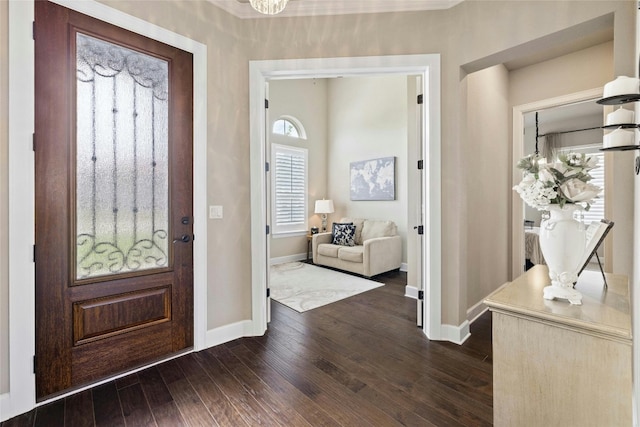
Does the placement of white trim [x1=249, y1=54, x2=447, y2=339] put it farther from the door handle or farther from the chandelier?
the chandelier

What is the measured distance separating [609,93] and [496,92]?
2888 millimetres

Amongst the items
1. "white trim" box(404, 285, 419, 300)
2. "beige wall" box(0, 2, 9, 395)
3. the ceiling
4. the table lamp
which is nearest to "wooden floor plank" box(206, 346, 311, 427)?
"beige wall" box(0, 2, 9, 395)

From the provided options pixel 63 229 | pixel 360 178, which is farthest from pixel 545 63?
pixel 63 229

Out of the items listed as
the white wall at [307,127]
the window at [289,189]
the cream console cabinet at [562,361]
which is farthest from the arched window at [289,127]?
the cream console cabinet at [562,361]

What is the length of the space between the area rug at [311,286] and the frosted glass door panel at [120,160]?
5.86ft

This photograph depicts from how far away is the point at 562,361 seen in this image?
1.08 m

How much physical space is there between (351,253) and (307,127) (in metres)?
3.14

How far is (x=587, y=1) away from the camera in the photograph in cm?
191

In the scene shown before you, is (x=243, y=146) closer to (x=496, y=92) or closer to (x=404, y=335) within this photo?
(x=404, y=335)

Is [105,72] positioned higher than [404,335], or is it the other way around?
[105,72]

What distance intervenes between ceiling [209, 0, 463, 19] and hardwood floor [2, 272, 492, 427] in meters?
2.86

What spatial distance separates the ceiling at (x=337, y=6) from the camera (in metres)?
2.51

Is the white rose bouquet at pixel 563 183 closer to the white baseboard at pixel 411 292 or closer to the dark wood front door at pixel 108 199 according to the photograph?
the dark wood front door at pixel 108 199

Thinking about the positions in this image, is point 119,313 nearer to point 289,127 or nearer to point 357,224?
point 357,224
